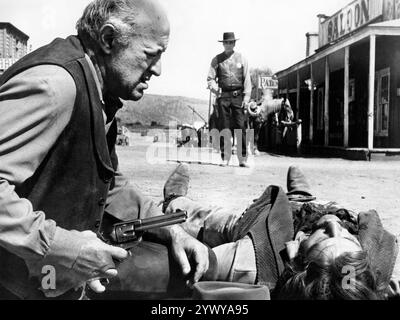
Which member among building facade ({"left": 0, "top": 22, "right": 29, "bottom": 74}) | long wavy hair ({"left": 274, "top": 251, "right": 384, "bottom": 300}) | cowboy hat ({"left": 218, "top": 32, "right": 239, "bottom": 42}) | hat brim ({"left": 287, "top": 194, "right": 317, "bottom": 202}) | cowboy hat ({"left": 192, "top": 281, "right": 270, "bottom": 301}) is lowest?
long wavy hair ({"left": 274, "top": 251, "right": 384, "bottom": 300})

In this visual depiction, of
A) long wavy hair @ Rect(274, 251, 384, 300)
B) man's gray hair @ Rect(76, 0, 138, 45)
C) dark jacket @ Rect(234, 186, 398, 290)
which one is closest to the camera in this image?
man's gray hair @ Rect(76, 0, 138, 45)

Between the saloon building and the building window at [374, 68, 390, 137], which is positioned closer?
the saloon building

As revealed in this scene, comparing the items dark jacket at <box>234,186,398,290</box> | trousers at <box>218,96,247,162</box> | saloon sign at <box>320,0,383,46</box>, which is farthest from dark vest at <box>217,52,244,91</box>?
saloon sign at <box>320,0,383,46</box>

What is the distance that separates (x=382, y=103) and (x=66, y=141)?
1434 centimetres

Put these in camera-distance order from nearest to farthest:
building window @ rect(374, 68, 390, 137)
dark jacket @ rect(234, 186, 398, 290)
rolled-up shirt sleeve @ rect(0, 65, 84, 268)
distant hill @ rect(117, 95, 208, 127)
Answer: rolled-up shirt sleeve @ rect(0, 65, 84, 268), dark jacket @ rect(234, 186, 398, 290), building window @ rect(374, 68, 390, 137), distant hill @ rect(117, 95, 208, 127)

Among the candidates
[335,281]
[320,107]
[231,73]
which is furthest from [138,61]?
[320,107]

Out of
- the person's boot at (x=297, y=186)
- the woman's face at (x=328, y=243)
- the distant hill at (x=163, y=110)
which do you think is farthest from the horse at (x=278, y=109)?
the distant hill at (x=163, y=110)

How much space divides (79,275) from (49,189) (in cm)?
30

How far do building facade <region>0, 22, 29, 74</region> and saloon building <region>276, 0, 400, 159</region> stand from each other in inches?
378

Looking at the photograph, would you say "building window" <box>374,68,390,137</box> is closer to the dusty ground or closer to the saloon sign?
the saloon sign

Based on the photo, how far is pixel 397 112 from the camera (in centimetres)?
1425

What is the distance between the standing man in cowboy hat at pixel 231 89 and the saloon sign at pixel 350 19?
332 inches

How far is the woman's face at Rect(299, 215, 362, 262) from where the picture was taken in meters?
2.59
